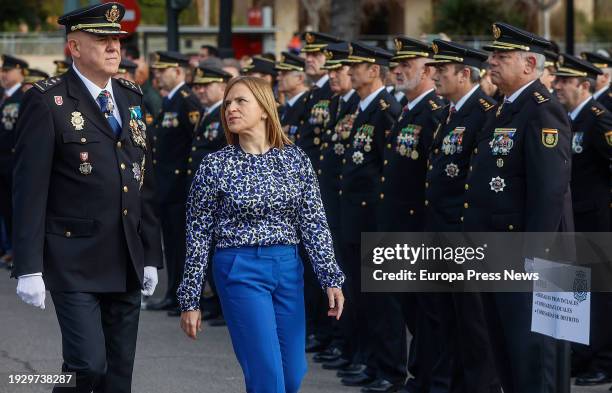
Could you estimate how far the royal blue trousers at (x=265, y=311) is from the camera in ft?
19.9

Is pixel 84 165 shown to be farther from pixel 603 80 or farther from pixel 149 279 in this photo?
pixel 603 80

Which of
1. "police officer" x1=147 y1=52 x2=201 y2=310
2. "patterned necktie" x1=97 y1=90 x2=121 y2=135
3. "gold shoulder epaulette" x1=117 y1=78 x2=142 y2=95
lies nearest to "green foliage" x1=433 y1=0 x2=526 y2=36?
"police officer" x1=147 y1=52 x2=201 y2=310

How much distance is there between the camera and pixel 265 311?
610 centimetres

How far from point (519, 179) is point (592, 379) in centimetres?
227

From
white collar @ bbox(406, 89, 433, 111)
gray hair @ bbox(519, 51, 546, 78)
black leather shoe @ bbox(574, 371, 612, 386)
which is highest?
gray hair @ bbox(519, 51, 546, 78)

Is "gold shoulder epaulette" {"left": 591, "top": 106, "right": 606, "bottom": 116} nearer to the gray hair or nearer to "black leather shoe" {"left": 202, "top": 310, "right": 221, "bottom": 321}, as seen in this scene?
the gray hair

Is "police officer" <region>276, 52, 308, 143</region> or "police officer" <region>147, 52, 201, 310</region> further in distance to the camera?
"police officer" <region>147, 52, 201, 310</region>

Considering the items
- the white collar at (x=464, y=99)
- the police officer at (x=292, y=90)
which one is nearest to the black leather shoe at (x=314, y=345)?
the police officer at (x=292, y=90)

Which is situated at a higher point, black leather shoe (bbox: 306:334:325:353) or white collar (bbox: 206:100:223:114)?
white collar (bbox: 206:100:223:114)

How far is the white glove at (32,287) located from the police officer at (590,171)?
4.34m

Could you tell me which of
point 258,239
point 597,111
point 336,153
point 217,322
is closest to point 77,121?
point 258,239

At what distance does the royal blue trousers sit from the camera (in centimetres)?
606

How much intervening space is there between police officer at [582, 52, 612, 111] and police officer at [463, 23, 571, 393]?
2.37 m

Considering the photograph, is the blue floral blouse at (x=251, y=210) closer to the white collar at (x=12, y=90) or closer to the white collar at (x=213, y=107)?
the white collar at (x=213, y=107)
